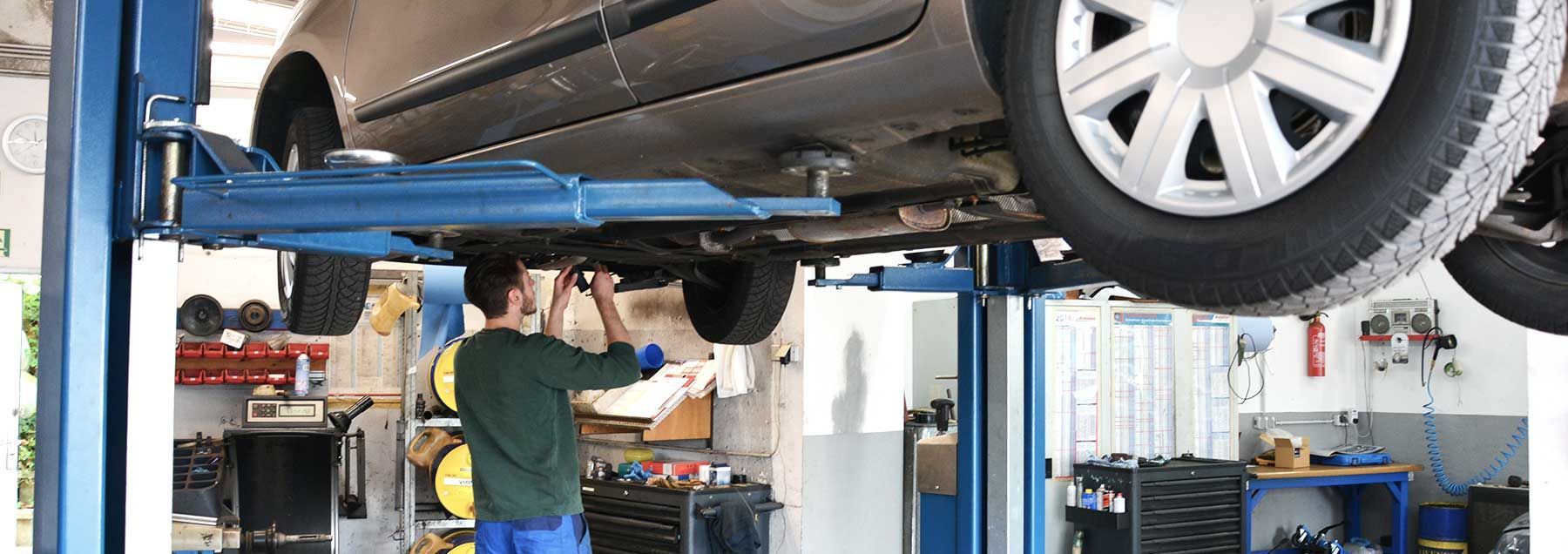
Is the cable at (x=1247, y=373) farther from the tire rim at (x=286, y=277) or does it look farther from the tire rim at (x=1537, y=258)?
the tire rim at (x=286, y=277)

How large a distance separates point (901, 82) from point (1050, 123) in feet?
0.79

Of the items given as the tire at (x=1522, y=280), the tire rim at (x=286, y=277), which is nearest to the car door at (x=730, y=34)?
the tire at (x=1522, y=280)

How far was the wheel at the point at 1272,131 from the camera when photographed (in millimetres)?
1168

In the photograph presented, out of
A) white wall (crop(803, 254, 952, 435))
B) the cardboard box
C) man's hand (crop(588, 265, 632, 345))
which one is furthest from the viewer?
the cardboard box

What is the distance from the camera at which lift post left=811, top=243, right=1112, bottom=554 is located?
13.6 ft

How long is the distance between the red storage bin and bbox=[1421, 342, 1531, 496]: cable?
809 cm

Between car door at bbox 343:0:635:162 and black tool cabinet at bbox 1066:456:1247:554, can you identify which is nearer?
car door at bbox 343:0:635:162

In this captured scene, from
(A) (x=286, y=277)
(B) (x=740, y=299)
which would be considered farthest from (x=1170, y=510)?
(A) (x=286, y=277)

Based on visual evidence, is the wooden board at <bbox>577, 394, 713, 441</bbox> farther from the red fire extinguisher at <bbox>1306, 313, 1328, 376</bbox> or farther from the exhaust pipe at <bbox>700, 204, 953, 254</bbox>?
the red fire extinguisher at <bbox>1306, 313, 1328, 376</bbox>

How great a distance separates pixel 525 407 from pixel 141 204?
4.47ft

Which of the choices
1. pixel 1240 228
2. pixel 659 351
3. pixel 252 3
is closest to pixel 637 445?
pixel 659 351

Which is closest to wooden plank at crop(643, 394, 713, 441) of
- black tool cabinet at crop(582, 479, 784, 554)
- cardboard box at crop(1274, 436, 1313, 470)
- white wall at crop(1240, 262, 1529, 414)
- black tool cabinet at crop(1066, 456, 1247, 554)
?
black tool cabinet at crop(582, 479, 784, 554)

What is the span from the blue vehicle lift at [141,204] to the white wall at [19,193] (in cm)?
453

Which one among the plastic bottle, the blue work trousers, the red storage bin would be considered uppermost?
the red storage bin
